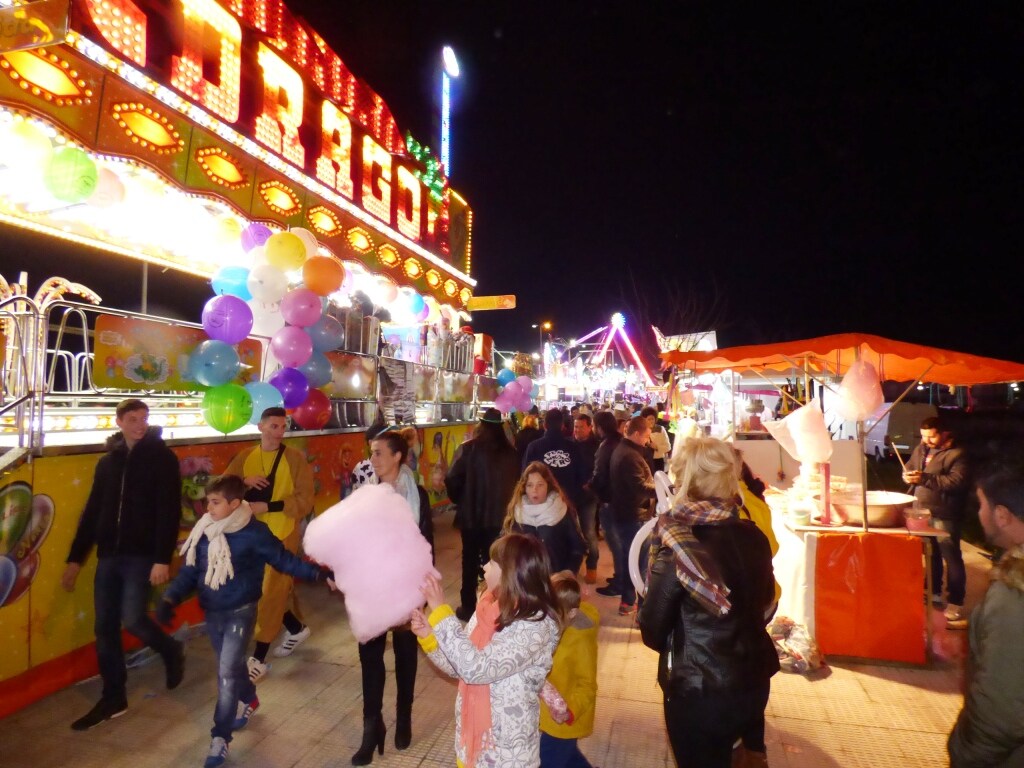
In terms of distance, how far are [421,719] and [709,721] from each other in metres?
2.25

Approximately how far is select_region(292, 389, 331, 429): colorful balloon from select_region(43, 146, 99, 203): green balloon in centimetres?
257

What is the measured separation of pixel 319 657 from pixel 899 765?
3.98 m

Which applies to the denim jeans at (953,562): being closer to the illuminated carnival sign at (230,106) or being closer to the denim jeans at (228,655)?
the denim jeans at (228,655)

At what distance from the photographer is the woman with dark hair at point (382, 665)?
10.3ft

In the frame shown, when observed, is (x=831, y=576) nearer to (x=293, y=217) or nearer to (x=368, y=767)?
(x=368, y=767)

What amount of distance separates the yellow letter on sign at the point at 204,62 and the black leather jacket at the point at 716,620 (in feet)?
23.6

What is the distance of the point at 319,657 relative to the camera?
15.0ft

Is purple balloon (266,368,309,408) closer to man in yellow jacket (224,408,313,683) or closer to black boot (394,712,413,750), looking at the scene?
man in yellow jacket (224,408,313,683)

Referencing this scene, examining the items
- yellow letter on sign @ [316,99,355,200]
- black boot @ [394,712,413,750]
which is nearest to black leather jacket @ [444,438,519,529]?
black boot @ [394,712,413,750]

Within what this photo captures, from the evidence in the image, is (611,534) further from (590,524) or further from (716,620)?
(716,620)

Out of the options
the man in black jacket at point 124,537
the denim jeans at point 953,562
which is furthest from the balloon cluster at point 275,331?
the denim jeans at point 953,562

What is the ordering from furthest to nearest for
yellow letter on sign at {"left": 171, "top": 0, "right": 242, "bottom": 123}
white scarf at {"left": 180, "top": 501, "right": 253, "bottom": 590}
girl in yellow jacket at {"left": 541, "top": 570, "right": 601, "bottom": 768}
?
yellow letter on sign at {"left": 171, "top": 0, "right": 242, "bottom": 123} < white scarf at {"left": 180, "top": 501, "right": 253, "bottom": 590} < girl in yellow jacket at {"left": 541, "top": 570, "right": 601, "bottom": 768}

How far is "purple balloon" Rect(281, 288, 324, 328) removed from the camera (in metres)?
5.72

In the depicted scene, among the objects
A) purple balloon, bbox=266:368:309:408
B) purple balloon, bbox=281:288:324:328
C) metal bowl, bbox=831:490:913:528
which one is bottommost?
metal bowl, bbox=831:490:913:528
